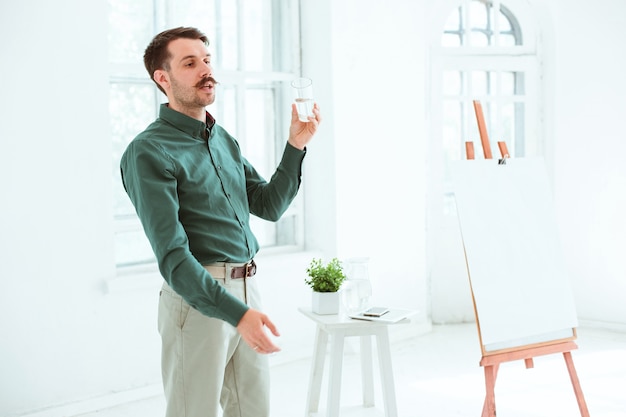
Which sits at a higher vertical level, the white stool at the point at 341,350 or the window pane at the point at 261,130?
the window pane at the point at 261,130

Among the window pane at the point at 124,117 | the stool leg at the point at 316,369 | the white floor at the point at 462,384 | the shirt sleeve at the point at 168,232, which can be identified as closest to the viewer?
the shirt sleeve at the point at 168,232

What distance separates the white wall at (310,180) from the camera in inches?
126

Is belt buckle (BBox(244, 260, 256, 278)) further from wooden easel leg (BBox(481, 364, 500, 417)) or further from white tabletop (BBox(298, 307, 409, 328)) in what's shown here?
wooden easel leg (BBox(481, 364, 500, 417))

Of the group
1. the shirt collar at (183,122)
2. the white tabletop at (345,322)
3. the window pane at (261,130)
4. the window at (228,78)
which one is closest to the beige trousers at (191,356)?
the shirt collar at (183,122)

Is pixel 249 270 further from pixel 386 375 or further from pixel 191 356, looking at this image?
pixel 386 375

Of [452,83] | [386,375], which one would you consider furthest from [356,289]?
[452,83]

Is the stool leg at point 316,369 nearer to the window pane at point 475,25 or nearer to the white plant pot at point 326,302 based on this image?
the white plant pot at point 326,302

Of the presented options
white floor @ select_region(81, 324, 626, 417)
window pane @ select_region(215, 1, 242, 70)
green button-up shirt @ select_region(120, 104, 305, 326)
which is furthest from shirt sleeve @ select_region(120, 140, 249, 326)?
window pane @ select_region(215, 1, 242, 70)

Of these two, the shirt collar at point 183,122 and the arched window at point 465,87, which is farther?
the arched window at point 465,87

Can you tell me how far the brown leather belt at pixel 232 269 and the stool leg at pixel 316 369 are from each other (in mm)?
894

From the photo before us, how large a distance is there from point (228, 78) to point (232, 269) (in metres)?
2.22

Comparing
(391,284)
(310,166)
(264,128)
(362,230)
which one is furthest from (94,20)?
(391,284)

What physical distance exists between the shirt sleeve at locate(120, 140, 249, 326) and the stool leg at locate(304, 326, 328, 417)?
1224 millimetres

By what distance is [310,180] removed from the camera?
4.47 m
